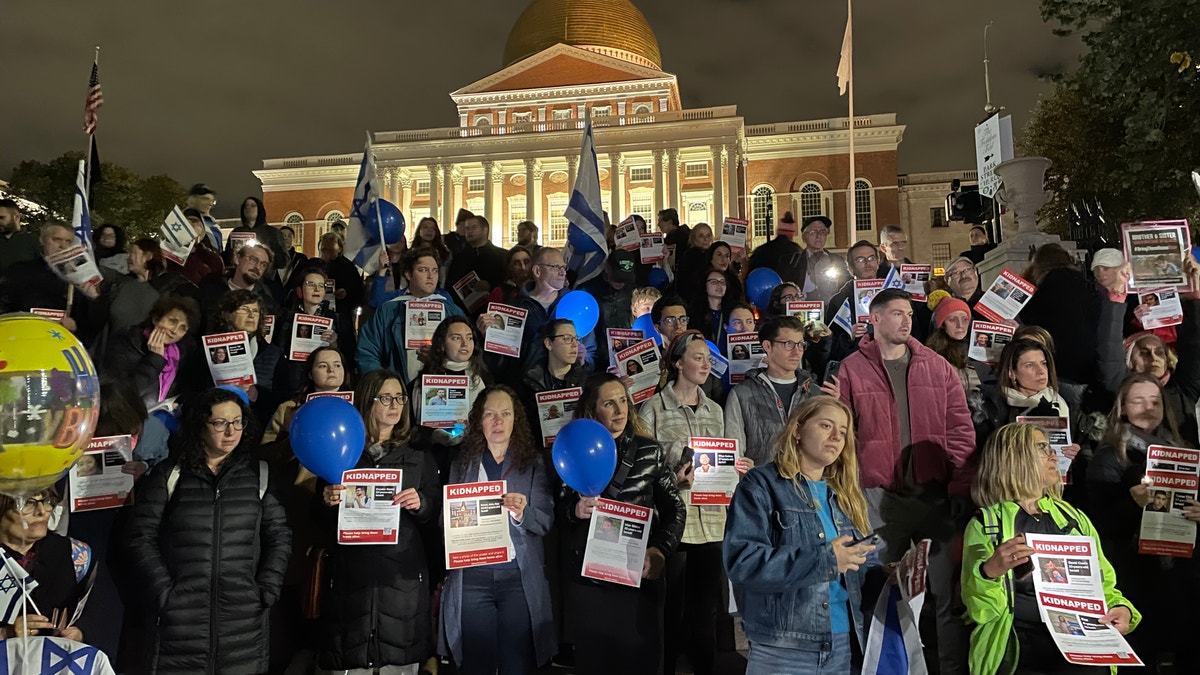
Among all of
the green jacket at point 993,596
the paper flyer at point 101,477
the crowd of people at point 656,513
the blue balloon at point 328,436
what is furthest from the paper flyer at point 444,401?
the green jacket at point 993,596

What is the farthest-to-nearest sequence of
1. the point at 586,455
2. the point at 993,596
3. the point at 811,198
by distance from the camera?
the point at 811,198
the point at 586,455
the point at 993,596

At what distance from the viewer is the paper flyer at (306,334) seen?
7.02 metres

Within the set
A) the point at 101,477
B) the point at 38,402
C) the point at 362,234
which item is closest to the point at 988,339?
the point at 38,402

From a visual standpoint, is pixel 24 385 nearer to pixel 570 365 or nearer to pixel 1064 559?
pixel 570 365

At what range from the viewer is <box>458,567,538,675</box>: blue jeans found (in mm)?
4766

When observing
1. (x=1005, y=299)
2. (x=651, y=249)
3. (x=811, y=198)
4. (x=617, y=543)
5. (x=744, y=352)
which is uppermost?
(x=811, y=198)

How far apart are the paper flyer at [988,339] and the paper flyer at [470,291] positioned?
15.9 feet

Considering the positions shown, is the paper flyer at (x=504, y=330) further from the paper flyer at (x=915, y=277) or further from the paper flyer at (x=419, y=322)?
the paper flyer at (x=915, y=277)

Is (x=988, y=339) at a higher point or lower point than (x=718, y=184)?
lower

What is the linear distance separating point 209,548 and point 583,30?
62.9 m

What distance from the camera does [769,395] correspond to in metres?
5.84

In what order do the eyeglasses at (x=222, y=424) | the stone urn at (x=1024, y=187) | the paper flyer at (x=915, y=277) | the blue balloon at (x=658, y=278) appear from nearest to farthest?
the eyeglasses at (x=222, y=424) → the paper flyer at (x=915, y=277) → the blue balloon at (x=658, y=278) → the stone urn at (x=1024, y=187)

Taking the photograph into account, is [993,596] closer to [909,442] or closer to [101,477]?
[909,442]

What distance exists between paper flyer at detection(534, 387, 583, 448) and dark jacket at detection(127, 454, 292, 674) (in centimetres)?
176
